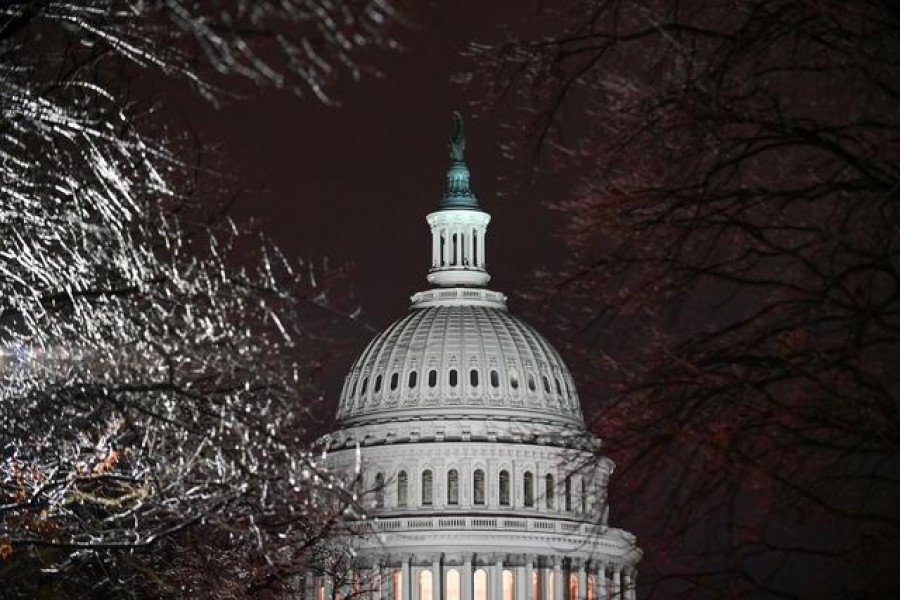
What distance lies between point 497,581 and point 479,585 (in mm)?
1986

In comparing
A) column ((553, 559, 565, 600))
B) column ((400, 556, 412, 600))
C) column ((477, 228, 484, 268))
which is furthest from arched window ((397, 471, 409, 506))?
column ((477, 228, 484, 268))

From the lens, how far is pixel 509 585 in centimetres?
16500

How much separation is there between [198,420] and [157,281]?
1.36 m

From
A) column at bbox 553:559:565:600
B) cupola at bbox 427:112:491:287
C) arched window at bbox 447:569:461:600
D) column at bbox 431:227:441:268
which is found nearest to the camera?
arched window at bbox 447:569:461:600

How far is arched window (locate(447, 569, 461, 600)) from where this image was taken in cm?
16362

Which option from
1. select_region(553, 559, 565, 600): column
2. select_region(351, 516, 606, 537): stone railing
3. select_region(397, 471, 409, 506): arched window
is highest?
select_region(397, 471, 409, 506): arched window

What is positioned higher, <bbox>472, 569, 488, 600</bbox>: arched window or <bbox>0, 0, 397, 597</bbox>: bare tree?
<bbox>472, 569, 488, 600</bbox>: arched window

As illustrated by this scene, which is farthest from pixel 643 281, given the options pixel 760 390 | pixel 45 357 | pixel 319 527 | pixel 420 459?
pixel 420 459

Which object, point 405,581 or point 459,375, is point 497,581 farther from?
point 459,375

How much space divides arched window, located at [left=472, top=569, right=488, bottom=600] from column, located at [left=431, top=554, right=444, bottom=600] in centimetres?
227

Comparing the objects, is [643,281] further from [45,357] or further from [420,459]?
[420,459]

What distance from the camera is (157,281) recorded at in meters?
16.7

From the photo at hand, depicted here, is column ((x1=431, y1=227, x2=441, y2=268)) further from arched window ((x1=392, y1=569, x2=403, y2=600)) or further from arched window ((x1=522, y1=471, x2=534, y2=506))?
arched window ((x1=392, y1=569, x2=403, y2=600))

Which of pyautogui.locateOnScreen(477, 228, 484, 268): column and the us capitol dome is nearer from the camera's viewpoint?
the us capitol dome
